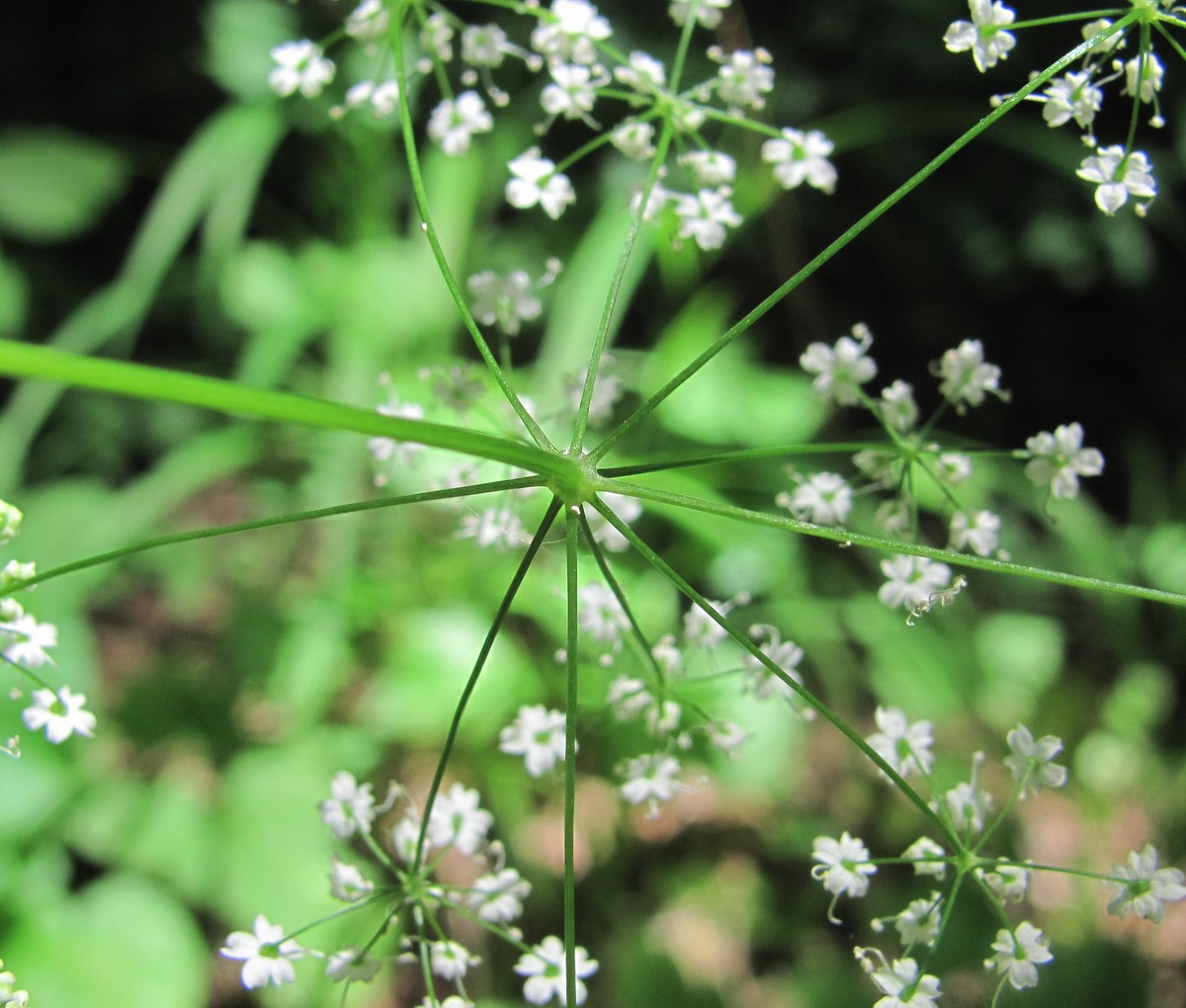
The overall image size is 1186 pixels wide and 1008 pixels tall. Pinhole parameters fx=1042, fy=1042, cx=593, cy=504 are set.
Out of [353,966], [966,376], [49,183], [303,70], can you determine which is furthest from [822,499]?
[49,183]

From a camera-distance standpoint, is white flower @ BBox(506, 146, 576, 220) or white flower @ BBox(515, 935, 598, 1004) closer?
white flower @ BBox(515, 935, 598, 1004)

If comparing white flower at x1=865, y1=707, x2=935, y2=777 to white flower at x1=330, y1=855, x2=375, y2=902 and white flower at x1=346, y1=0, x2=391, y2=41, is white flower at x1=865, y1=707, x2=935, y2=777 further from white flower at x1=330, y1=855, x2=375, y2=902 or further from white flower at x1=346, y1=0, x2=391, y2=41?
white flower at x1=346, y1=0, x2=391, y2=41

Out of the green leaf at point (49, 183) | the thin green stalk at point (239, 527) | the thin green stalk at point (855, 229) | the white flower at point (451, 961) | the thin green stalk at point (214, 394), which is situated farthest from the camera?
the green leaf at point (49, 183)

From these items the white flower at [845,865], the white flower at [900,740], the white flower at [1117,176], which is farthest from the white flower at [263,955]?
the white flower at [1117,176]

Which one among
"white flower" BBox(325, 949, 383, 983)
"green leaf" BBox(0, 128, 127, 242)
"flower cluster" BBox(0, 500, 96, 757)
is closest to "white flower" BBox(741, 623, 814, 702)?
"white flower" BBox(325, 949, 383, 983)

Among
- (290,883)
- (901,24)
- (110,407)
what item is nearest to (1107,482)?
(901,24)

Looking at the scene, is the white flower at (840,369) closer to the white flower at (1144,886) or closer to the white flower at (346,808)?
the white flower at (1144,886)
